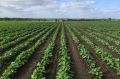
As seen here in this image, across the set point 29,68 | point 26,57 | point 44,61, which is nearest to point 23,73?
point 29,68

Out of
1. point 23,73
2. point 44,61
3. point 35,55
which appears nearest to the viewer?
point 23,73

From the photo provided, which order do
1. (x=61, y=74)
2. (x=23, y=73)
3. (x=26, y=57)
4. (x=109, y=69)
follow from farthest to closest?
(x=26, y=57) → (x=109, y=69) → (x=23, y=73) → (x=61, y=74)

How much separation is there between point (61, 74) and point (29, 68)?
2.57 m

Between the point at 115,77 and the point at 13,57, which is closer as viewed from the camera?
the point at 115,77

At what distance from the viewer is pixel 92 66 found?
465 inches

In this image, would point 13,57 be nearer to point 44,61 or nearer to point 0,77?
point 44,61

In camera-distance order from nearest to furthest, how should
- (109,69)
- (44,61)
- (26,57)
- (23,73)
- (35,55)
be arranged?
(23,73) → (109,69) → (44,61) → (26,57) → (35,55)

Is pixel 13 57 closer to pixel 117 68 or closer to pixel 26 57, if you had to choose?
pixel 26 57

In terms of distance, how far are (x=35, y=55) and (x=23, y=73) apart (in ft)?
15.1

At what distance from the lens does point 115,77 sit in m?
10.5

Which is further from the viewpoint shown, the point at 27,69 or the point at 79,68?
the point at 79,68

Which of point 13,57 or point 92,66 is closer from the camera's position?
point 92,66

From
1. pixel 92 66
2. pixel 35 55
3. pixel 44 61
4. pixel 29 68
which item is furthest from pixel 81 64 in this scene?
pixel 35 55

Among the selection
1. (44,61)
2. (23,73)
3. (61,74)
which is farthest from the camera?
(44,61)
